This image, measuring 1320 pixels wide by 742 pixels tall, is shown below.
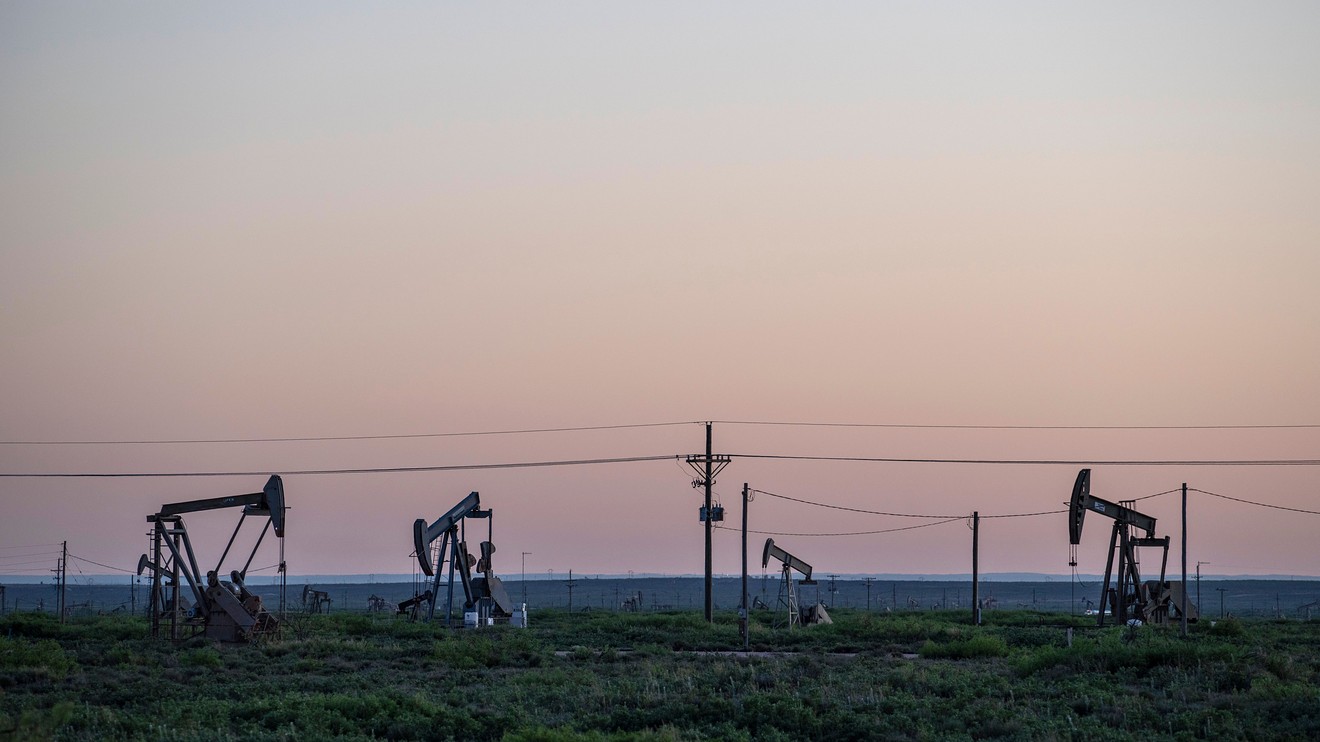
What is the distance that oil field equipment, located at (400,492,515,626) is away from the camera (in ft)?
117

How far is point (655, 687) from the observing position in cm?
2100

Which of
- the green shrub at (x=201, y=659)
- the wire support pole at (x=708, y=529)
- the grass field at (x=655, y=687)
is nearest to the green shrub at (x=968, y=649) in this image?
the grass field at (x=655, y=687)

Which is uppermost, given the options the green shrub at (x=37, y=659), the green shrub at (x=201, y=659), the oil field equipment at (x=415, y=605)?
the green shrub at (x=37, y=659)

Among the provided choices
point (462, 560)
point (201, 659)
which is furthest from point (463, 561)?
point (201, 659)

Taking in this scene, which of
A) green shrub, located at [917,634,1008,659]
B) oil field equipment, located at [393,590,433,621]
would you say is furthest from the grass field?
oil field equipment, located at [393,590,433,621]

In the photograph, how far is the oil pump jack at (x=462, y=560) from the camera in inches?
1406

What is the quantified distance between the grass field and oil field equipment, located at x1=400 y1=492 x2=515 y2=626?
319cm

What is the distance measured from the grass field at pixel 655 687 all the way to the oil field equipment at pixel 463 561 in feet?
10.5

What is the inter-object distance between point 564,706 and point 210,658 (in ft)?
30.3

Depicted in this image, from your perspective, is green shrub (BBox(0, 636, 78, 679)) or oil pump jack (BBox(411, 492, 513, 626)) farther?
oil pump jack (BBox(411, 492, 513, 626))

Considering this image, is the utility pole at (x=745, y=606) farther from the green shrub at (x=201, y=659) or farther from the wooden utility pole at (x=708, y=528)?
the green shrub at (x=201, y=659)

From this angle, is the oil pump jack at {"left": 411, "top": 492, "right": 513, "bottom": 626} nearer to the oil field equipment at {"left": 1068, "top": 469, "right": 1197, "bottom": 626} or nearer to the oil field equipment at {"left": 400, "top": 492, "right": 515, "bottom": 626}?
the oil field equipment at {"left": 400, "top": 492, "right": 515, "bottom": 626}

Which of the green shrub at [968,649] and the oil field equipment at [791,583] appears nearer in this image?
the green shrub at [968,649]

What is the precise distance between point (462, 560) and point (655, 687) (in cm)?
1615
